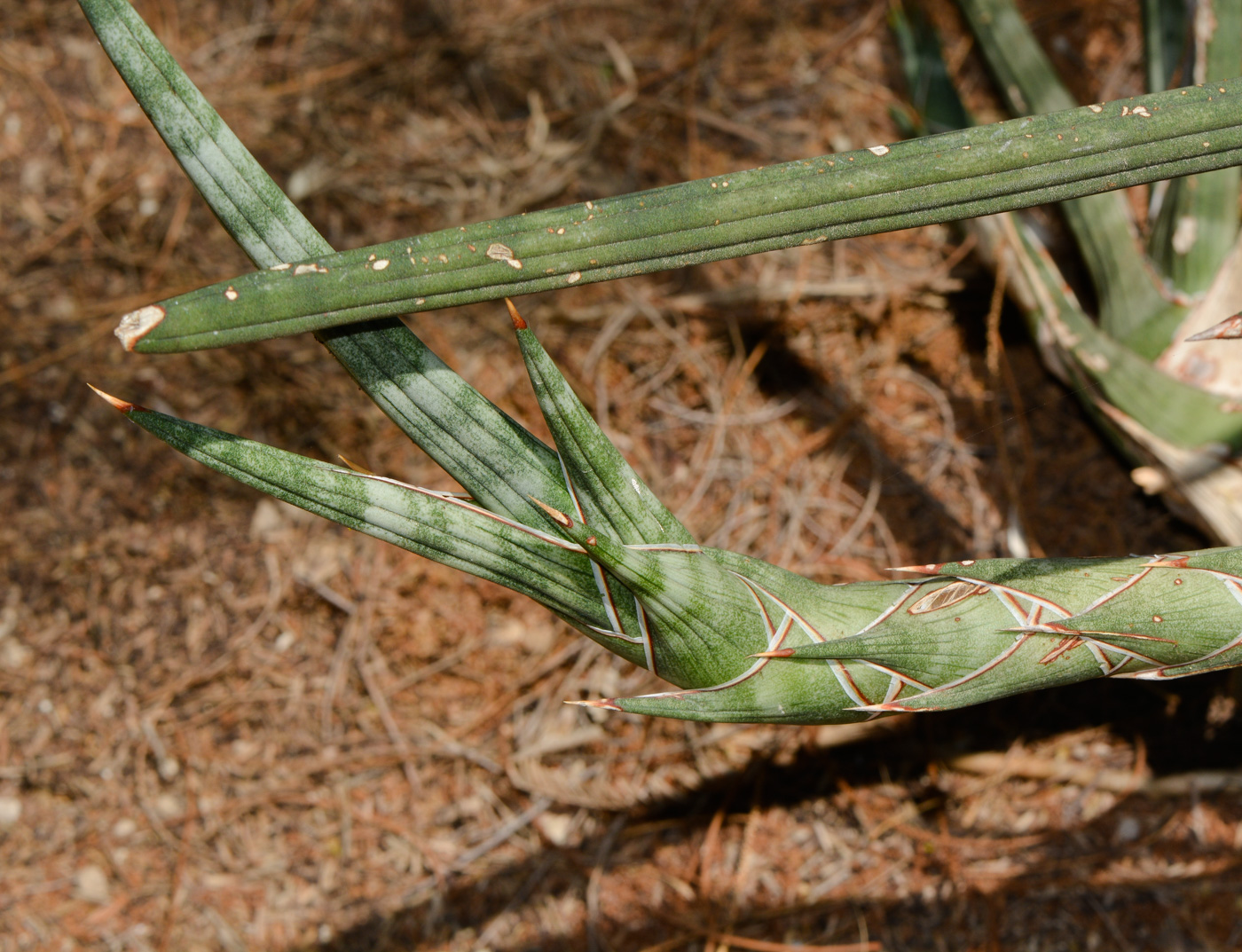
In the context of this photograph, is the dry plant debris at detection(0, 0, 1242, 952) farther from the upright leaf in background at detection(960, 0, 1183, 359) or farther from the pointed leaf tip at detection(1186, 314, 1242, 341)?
the pointed leaf tip at detection(1186, 314, 1242, 341)

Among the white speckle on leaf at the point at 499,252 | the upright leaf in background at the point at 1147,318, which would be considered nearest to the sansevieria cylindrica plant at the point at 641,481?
the white speckle on leaf at the point at 499,252

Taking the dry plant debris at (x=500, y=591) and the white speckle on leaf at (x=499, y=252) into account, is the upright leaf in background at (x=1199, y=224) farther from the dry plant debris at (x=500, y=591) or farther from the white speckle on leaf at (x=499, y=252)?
the white speckle on leaf at (x=499, y=252)

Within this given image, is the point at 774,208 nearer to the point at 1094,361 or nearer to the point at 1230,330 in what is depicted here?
the point at 1230,330

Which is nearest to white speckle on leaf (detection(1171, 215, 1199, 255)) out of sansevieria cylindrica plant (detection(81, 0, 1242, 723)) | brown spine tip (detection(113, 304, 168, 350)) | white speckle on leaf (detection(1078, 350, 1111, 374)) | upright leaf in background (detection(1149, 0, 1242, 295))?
upright leaf in background (detection(1149, 0, 1242, 295))

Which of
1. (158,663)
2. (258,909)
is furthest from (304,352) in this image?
(258,909)

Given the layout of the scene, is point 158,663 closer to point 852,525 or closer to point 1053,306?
point 852,525

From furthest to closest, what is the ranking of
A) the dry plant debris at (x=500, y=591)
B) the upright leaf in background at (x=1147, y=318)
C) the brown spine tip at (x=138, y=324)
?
the dry plant debris at (x=500, y=591), the upright leaf in background at (x=1147, y=318), the brown spine tip at (x=138, y=324)

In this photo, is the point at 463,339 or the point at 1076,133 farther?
the point at 463,339
